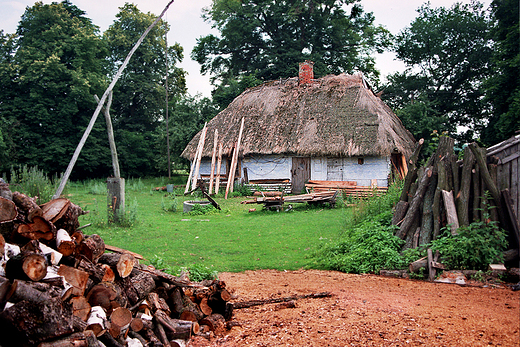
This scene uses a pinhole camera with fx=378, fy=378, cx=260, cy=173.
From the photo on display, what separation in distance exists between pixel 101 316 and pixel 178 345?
0.86m

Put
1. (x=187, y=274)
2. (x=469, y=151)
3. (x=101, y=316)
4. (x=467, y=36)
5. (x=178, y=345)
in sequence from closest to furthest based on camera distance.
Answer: (x=101, y=316) < (x=178, y=345) < (x=187, y=274) < (x=469, y=151) < (x=467, y=36)

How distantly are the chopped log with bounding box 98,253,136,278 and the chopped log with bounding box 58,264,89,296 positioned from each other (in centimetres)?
51

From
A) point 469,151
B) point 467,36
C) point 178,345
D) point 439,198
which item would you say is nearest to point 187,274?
point 178,345

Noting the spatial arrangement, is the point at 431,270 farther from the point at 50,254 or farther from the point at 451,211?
the point at 50,254

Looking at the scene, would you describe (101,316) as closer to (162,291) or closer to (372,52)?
(162,291)

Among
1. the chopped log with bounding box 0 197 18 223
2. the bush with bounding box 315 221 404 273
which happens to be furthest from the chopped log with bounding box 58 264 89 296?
the bush with bounding box 315 221 404 273

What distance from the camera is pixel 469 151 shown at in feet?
22.2

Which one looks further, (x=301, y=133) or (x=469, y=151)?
(x=301, y=133)

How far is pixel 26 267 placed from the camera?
311 cm

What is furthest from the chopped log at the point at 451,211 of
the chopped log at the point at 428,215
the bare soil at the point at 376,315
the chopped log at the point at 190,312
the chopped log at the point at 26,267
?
the chopped log at the point at 26,267

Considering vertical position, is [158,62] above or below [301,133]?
above

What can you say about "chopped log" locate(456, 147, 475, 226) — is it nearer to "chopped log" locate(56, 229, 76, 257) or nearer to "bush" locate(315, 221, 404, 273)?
"bush" locate(315, 221, 404, 273)

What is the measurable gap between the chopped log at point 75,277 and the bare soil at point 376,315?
1.26 m

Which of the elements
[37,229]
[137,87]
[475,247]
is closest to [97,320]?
[37,229]
